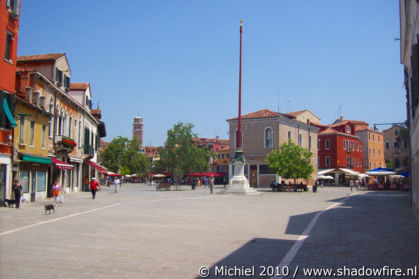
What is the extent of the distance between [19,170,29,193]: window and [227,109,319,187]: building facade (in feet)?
109

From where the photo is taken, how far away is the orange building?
18781 mm

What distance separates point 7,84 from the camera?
63.7ft

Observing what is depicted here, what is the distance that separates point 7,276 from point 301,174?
37.0m

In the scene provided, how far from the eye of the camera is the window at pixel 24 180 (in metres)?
21.3

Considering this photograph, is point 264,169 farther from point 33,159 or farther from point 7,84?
point 7,84

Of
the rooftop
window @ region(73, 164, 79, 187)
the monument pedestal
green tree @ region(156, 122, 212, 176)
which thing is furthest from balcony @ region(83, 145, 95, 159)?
green tree @ region(156, 122, 212, 176)

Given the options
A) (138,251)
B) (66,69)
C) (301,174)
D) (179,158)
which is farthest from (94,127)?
(138,251)

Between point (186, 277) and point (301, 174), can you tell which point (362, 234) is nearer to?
point (186, 277)

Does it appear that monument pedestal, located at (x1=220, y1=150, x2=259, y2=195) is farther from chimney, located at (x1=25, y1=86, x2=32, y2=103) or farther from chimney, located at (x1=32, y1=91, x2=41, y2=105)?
chimney, located at (x1=25, y1=86, x2=32, y2=103)

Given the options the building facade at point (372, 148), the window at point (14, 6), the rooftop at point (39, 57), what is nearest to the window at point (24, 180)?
the window at point (14, 6)

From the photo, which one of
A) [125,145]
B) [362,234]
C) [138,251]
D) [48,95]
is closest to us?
[138,251]

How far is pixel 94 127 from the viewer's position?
43344 millimetres

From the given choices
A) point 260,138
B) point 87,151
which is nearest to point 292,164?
point 260,138

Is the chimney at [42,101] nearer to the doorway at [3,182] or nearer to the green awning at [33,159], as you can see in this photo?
the green awning at [33,159]
